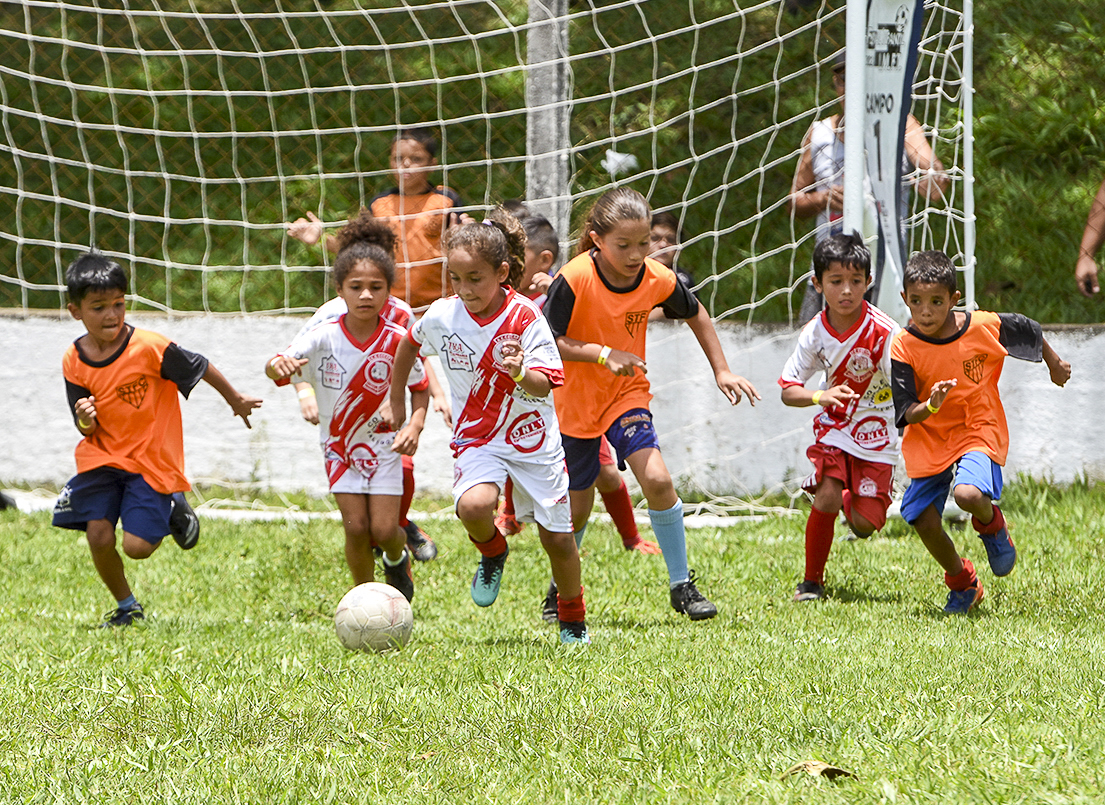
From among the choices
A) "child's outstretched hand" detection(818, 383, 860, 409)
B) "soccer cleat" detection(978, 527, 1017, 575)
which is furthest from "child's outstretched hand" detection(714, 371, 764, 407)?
"soccer cleat" detection(978, 527, 1017, 575)

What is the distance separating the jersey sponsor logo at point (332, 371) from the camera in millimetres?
5148

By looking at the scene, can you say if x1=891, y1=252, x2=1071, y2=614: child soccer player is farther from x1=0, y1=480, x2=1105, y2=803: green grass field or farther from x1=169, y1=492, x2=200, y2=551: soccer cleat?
x1=169, y1=492, x2=200, y2=551: soccer cleat

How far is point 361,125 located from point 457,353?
5971 mm

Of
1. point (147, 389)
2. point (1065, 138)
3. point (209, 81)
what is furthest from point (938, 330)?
point (209, 81)

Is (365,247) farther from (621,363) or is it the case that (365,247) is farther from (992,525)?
(992,525)

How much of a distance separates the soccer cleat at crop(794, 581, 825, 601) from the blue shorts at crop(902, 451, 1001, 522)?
639mm

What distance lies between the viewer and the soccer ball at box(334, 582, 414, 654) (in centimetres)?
450

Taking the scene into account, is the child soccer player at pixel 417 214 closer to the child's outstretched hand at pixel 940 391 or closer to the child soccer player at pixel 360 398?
the child soccer player at pixel 360 398

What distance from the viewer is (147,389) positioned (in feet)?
17.3

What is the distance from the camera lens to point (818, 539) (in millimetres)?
5383

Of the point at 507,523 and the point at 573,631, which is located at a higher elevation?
the point at 573,631

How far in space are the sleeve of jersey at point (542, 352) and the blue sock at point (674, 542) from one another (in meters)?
0.92

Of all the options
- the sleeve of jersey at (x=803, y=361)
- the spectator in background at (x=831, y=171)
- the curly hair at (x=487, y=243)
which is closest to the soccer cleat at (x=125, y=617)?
the curly hair at (x=487, y=243)

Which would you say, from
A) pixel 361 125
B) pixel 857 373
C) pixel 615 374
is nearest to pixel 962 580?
pixel 857 373
